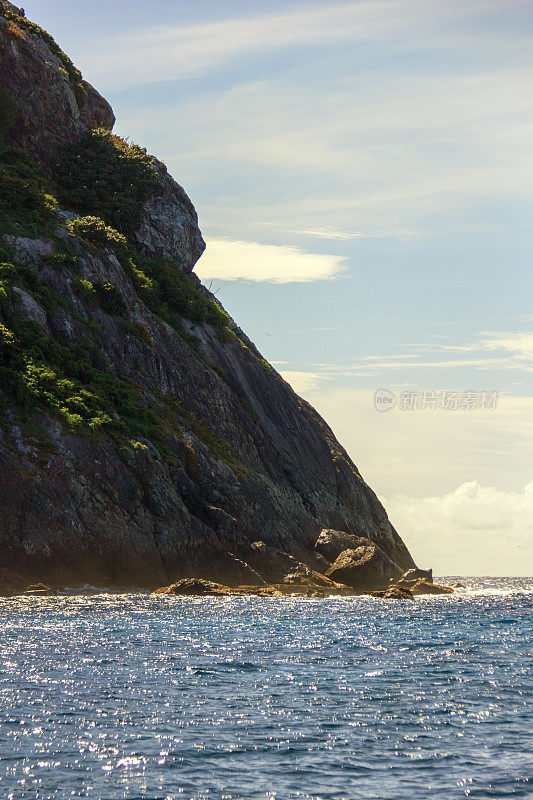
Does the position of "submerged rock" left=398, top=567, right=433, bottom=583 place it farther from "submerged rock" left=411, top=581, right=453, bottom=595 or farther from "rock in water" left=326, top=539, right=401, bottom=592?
"rock in water" left=326, top=539, right=401, bottom=592

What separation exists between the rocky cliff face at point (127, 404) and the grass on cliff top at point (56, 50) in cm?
32

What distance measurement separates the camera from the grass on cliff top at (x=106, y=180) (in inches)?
3255

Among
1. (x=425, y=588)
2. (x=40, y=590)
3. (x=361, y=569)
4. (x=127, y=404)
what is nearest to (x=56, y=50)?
(x=127, y=404)

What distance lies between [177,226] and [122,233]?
6938 millimetres

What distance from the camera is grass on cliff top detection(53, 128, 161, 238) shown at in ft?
271

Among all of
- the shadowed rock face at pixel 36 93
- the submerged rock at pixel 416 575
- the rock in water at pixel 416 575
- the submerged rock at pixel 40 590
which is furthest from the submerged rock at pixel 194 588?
the shadowed rock face at pixel 36 93

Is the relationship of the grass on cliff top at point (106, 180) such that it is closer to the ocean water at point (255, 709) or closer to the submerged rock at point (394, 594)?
the submerged rock at point (394, 594)

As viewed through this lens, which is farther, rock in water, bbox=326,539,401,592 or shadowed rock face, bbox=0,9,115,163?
shadowed rock face, bbox=0,9,115,163

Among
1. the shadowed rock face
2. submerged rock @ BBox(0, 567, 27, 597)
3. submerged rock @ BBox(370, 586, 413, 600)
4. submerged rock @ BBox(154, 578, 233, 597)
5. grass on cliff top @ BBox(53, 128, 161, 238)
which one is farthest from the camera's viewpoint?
grass on cliff top @ BBox(53, 128, 161, 238)

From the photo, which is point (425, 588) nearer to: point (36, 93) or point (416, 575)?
point (416, 575)

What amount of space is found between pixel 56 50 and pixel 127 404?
177ft

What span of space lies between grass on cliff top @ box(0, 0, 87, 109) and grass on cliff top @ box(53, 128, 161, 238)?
6843 mm

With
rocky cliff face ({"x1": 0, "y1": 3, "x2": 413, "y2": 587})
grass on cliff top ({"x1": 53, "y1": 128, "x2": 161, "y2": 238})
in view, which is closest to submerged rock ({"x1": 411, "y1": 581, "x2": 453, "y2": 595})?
rocky cliff face ({"x1": 0, "y1": 3, "x2": 413, "y2": 587})

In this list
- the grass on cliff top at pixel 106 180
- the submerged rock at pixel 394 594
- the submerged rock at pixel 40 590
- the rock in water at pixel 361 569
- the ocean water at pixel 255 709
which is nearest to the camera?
the ocean water at pixel 255 709
